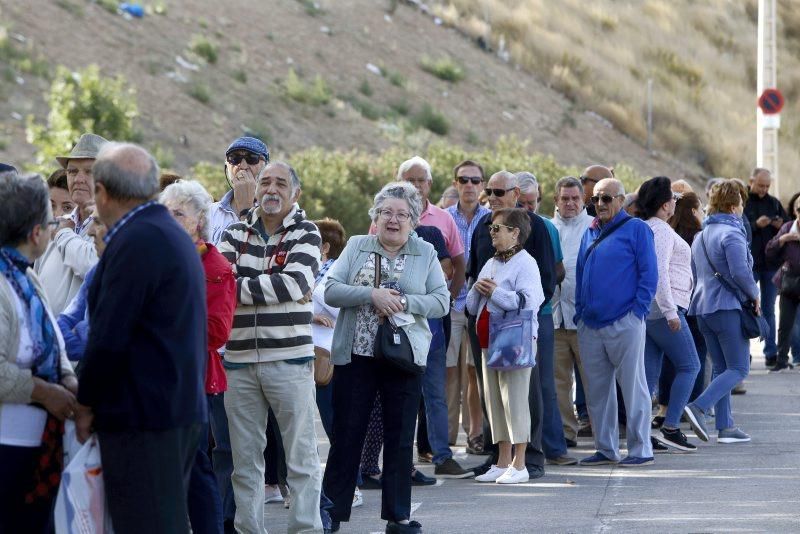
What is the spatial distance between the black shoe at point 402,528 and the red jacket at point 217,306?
148cm

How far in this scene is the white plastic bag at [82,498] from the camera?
226 inches

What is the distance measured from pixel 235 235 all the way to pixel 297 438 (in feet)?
3.86

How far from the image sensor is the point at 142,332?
5.77 m

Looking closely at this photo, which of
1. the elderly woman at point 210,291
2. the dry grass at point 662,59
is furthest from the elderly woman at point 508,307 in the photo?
the dry grass at point 662,59

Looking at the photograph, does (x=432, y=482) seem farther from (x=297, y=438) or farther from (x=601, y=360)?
(x=297, y=438)

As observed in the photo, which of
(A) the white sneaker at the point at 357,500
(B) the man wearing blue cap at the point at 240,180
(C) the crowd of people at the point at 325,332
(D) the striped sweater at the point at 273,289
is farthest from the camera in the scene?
(A) the white sneaker at the point at 357,500

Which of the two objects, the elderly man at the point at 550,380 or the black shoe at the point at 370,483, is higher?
the elderly man at the point at 550,380

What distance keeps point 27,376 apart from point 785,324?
1340 centimetres

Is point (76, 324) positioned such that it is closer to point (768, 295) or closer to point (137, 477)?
point (137, 477)

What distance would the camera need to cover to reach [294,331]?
820cm

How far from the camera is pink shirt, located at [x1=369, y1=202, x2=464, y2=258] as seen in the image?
11570 mm

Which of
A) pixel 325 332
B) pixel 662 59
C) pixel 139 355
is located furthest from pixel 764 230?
pixel 662 59

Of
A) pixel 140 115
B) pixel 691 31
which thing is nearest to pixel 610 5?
pixel 691 31

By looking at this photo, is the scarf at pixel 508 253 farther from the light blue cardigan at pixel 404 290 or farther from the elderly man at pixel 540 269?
the light blue cardigan at pixel 404 290
